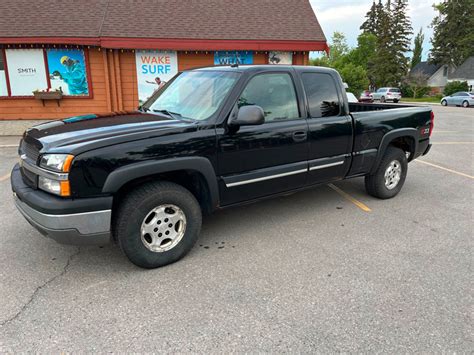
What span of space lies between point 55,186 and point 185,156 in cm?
112

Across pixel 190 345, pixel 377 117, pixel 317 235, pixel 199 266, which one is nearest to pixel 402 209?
pixel 377 117

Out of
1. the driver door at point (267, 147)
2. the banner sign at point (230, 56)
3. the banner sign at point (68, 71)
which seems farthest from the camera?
the banner sign at point (230, 56)

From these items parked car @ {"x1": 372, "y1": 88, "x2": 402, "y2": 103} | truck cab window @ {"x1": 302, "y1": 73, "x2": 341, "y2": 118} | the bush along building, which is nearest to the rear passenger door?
truck cab window @ {"x1": 302, "y1": 73, "x2": 341, "y2": 118}

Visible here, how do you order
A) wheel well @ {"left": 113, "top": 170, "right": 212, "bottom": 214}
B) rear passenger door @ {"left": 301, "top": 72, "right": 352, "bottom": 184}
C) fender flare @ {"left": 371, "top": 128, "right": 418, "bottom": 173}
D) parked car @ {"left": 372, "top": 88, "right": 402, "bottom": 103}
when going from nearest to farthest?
wheel well @ {"left": 113, "top": 170, "right": 212, "bottom": 214} → rear passenger door @ {"left": 301, "top": 72, "right": 352, "bottom": 184} → fender flare @ {"left": 371, "top": 128, "right": 418, "bottom": 173} → parked car @ {"left": 372, "top": 88, "right": 402, "bottom": 103}

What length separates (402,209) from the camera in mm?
5191

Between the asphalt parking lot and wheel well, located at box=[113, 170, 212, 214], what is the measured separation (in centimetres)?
57

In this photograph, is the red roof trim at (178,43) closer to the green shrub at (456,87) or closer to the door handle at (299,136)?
the door handle at (299,136)

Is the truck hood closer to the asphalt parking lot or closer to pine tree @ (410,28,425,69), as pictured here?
the asphalt parking lot

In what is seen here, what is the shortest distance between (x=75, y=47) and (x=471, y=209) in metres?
11.5

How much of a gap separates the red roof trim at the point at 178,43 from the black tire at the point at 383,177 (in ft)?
26.1

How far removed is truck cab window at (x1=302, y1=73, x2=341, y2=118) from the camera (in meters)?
4.41

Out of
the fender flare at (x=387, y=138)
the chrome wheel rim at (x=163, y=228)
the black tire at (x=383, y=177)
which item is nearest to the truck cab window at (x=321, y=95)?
the fender flare at (x=387, y=138)

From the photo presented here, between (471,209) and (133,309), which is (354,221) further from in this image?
(133,309)

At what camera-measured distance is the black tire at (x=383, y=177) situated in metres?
5.39
